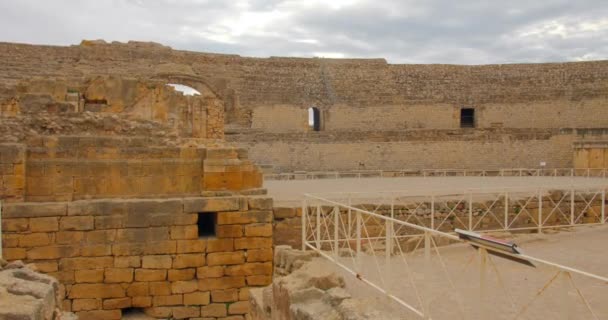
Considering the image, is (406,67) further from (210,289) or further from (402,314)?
(402,314)

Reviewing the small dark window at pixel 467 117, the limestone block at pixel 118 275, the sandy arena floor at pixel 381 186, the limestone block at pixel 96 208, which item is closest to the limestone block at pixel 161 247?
the limestone block at pixel 118 275

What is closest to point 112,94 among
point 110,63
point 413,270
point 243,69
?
point 413,270

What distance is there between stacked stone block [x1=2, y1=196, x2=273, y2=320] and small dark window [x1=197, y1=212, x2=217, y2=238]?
0.71 ft

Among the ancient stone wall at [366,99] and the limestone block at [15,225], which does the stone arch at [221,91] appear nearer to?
the ancient stone wall at [366,99]

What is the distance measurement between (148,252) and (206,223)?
106 cm

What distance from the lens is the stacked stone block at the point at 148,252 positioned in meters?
7.12

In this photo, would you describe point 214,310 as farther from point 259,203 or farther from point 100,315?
point 259,203

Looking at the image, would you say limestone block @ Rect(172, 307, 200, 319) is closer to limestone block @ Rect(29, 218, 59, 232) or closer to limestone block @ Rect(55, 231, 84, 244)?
limestone block @ Rect(55, 231, 84, 244)

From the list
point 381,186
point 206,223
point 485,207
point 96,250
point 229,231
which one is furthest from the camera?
point 381,186

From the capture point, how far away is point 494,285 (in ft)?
17.9

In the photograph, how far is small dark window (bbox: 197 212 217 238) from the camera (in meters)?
7.93

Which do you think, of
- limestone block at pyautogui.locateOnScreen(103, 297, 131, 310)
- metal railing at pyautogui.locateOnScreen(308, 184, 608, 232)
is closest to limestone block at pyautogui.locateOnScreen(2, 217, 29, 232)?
limestone block at pyautogui.locateOnScreen(103, 297, 131, 310)

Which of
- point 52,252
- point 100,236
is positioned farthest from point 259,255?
point 52,252

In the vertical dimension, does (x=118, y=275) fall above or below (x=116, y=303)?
above
